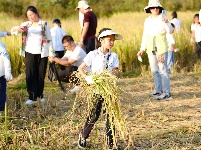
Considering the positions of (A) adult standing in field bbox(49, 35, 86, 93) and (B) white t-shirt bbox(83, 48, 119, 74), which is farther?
(A) adult standing in field bbox(49, 35, 86, 93)

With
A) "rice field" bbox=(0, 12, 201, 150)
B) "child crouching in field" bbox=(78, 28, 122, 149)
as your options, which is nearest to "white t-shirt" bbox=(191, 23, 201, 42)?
"rice field" bbox=(0, 12, 201, 150)

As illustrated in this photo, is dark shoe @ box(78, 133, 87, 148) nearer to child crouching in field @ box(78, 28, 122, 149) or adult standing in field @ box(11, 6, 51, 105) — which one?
child crouching in field @ box(78, 28, 122, 149)

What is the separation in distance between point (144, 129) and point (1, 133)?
1.65m

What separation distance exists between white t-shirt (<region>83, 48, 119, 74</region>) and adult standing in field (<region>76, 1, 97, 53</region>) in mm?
3626

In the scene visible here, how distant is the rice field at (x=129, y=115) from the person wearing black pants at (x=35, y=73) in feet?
0.75

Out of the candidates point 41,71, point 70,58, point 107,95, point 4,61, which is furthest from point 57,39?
point 107,95

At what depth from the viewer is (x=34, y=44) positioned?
22.8 feet

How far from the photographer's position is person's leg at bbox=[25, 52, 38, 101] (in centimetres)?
700

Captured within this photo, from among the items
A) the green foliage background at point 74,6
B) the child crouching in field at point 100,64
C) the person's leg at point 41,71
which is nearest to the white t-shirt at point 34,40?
the person's leg at point 41,71

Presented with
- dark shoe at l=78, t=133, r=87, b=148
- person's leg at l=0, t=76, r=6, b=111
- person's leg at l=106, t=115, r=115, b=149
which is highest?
person's leg at l=0, t=76, r=6, b=111

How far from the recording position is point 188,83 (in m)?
9.08

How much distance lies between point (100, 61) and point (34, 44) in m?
2.46

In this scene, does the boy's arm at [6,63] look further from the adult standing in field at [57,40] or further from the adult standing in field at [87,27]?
the adult standing in field at [57,40]

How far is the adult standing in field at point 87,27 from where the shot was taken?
8.36m
